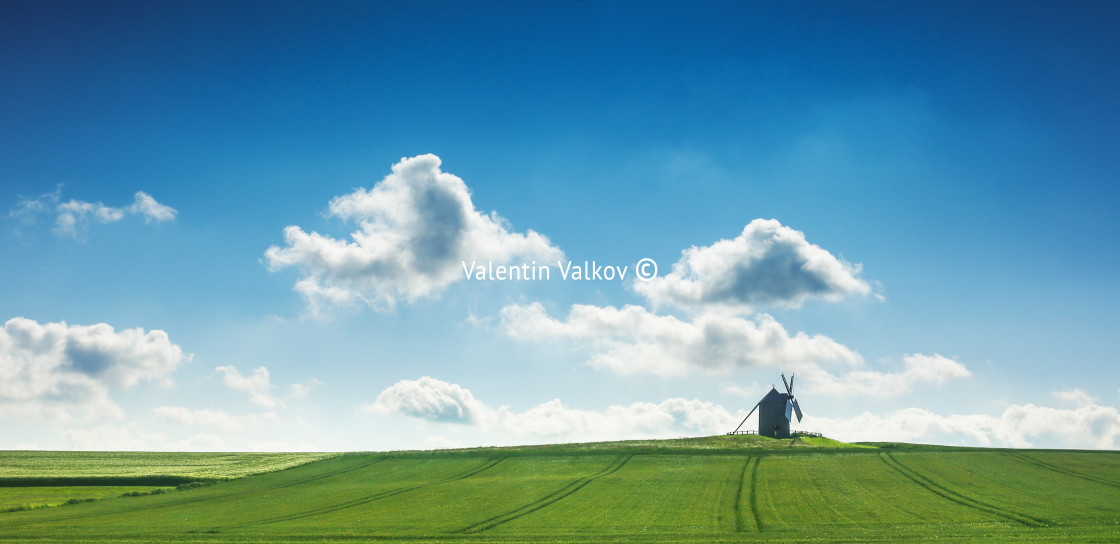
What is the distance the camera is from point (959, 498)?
49438 mm

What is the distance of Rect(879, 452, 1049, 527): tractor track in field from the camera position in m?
39.8

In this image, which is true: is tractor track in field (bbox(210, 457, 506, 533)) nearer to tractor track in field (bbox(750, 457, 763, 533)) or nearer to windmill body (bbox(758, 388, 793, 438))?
tractor track in field (bbox(750, 457, 763, 533))

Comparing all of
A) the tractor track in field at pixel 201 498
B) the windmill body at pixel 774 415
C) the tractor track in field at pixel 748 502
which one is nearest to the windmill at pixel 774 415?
the windmill body at pixel 774 415

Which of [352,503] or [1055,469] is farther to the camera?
[1055,469]

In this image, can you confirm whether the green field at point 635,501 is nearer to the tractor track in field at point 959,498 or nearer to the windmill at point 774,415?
the tractor track in field at point 959,498

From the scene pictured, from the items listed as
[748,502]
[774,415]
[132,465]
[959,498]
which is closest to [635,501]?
[748,502]

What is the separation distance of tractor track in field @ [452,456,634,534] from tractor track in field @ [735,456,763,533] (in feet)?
41.4

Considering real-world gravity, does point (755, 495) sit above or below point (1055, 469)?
below

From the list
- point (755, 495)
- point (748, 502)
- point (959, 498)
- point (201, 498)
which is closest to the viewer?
point (748, 502)

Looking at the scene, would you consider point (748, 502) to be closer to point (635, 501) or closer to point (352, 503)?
point (635, 501)

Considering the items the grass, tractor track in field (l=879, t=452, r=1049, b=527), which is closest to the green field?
tractor track in field (l=879, t=452, r=1049, b=527)

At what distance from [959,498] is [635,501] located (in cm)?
2247

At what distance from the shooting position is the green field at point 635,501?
3888 centimetres

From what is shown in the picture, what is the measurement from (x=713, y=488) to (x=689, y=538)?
2023 cm
